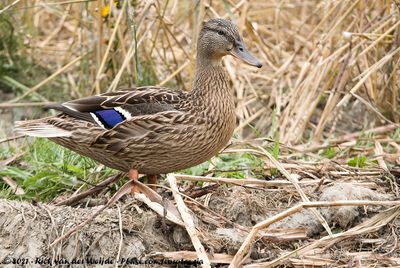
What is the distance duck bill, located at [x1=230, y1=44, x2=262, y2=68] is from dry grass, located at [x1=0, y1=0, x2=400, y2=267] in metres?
0.56

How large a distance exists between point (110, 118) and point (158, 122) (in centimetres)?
30

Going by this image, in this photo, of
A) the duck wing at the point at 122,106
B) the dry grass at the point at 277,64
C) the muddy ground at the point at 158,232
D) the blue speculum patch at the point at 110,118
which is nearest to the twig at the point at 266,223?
the muddy ground at the point at 158,232

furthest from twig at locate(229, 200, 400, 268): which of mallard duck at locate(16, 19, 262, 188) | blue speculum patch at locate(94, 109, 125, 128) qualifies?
blue speculum patch at locate(94, 109, 125, 128)

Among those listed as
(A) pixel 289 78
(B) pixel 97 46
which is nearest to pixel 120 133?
(B) pixel 97 46

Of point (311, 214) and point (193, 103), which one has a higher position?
point (193, 103)

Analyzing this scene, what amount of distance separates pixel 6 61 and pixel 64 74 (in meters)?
0.56

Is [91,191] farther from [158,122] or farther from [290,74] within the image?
[290,74]

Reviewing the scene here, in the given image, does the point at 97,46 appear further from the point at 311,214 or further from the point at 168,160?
the point at 311,214

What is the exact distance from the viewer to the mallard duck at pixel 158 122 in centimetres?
477

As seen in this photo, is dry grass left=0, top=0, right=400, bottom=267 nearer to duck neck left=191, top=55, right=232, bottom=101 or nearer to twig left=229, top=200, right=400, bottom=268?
duck neck left=191, top=55, right=232, bottom=101

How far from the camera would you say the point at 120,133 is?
482 centimetres

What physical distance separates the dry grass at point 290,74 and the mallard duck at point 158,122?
450 millimetres

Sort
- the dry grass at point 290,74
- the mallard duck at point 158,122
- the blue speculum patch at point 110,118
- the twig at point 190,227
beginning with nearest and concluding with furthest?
→ the twig at point 190,227 → the mallard duck at point 158,122 → the blue speculum patch at point 110,118 → the dry grass at point 290,74

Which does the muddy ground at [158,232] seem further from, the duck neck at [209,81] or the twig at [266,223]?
the duck neck at [209,81]
